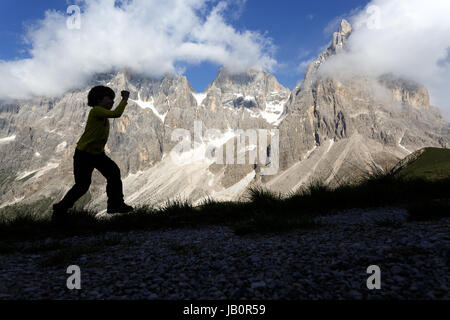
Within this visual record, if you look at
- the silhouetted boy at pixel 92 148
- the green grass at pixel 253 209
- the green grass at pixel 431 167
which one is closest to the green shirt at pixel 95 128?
the silhouetted boy at pixel 92 148

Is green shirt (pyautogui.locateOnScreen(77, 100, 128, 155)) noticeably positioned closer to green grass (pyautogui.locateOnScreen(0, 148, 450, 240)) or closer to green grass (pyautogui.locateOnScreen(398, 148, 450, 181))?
green grass (pyautogui.locateOnScreen(0, 148, 450, 240))

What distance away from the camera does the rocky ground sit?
3.03m

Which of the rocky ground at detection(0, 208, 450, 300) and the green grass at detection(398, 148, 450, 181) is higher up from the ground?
the green grass at detection(398, 148, 450, 181)

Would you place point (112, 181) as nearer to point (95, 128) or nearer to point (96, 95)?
point (95, 128)

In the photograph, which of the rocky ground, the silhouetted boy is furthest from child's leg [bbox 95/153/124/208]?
the rocky ground

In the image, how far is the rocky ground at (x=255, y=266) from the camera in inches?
119

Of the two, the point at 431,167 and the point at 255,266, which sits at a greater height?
the point at 431,167

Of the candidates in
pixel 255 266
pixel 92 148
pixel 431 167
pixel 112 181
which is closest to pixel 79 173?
pixel 92 148

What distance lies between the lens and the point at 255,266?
3816 millimetres

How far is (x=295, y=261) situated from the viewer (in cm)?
385
